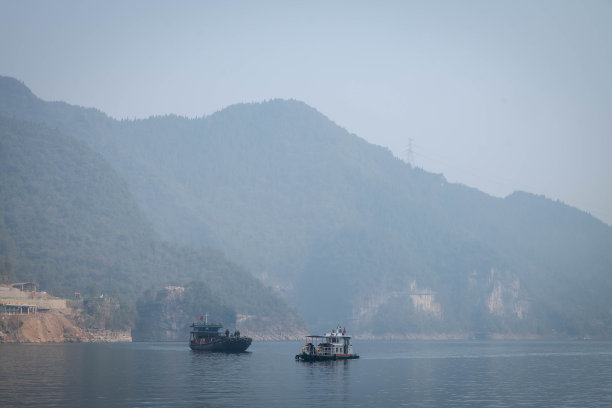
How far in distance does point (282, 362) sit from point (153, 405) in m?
76.1

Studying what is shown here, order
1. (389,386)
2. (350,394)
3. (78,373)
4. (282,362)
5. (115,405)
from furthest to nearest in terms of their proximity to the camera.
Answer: (282,362) < (78,373) < (389,386) < (350,394) < (115,405)

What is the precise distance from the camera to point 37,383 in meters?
96.4

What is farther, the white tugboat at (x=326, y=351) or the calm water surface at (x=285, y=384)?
the white tugboat at (x=326, y=351)

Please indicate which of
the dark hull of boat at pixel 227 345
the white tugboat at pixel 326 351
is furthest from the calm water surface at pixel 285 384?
the dark hull of boat at pixel 227 345

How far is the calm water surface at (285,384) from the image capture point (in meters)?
84.4

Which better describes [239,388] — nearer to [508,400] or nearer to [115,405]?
[115,405]

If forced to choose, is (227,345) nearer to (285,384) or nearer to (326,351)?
(326,351)

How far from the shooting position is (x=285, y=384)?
104 meters

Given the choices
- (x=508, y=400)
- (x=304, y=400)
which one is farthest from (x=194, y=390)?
(x=508, y=400)

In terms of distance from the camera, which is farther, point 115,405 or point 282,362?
point 282,362

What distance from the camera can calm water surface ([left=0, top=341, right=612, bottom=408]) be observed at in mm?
84375

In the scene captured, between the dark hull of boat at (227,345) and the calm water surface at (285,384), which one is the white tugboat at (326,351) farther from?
the dark hull of boat at (227,345)

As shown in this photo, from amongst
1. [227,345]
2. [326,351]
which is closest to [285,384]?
[326,351]

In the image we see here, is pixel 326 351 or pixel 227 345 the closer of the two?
pixel 326 351
